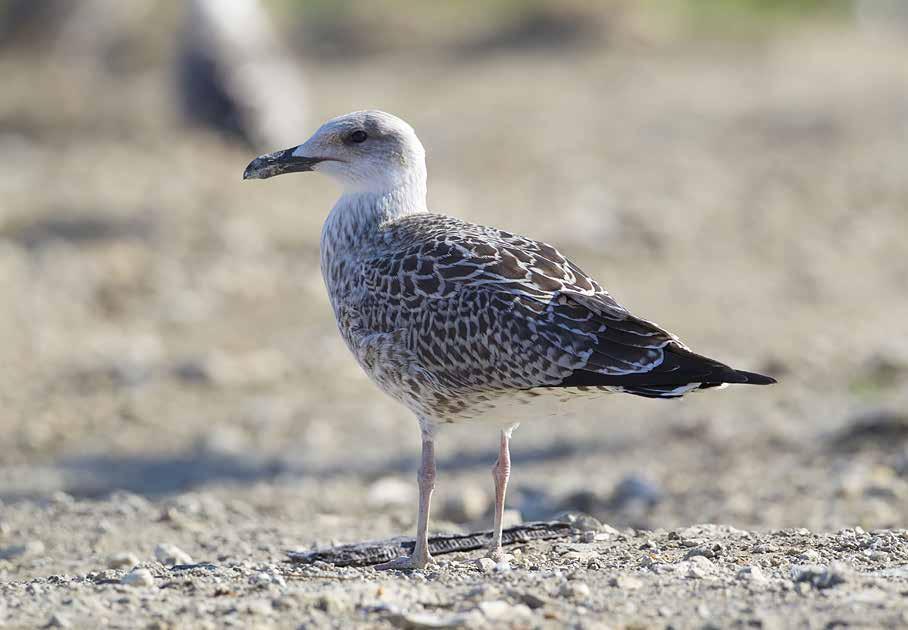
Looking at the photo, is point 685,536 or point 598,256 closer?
point 685,536

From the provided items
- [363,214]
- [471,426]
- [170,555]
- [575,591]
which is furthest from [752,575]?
[471,426]

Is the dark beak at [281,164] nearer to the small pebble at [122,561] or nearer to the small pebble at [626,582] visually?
the small pebble at [122,561]

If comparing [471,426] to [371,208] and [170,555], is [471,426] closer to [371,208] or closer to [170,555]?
[371,208]

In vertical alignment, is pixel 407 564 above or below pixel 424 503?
below

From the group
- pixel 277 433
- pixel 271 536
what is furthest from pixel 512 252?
pixel 277 433

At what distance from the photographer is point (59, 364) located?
9.65 m

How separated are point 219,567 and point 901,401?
4891 millimetres

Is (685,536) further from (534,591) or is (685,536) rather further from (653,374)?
(534,591)

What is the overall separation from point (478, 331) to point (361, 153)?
120 centimetres

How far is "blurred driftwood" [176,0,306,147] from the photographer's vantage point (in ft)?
48.3

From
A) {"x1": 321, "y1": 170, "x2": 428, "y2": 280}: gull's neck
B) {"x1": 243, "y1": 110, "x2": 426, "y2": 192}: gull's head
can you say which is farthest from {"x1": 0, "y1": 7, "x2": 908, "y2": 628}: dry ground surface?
{"x1": 243, "y1": 110, "x2": 426, "y2": 192}: gull's head

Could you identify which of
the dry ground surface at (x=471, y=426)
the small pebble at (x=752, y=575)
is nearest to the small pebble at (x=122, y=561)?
the dry ground surface at (x=471, y=426)

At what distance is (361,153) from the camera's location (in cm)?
597

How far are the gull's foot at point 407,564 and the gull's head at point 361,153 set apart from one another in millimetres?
1580
